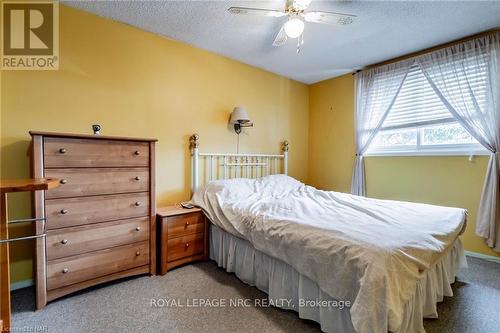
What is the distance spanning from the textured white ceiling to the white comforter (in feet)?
5.55

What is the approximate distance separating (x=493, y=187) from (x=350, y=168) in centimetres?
155

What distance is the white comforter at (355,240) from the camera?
1115 millimetres

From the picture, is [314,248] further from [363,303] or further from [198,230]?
[198,230]

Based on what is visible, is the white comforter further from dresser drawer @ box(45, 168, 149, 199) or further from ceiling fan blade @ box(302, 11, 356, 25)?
ceiling fan blade @ box(302, 11, 356, 25)

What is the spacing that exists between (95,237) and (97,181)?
1.42 ft

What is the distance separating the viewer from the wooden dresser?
1664 mm

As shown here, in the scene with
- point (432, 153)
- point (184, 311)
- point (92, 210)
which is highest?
point (432, 153)

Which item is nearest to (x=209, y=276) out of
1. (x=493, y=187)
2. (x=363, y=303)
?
(x=363, y=303)

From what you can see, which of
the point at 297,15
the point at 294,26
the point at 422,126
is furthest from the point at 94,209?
the point at 422,126

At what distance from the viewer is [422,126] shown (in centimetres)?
293

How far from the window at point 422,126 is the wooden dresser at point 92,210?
2.99 metres

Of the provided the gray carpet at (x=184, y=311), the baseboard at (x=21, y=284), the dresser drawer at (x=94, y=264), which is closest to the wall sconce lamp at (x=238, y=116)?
the dresser drawer at (x=94, y=264)

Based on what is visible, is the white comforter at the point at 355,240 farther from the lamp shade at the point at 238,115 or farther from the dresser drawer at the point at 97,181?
the lamp shade at the point at 238,115

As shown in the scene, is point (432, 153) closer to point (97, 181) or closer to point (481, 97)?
point (481, 97)
